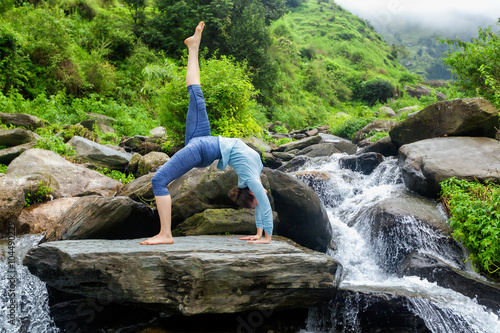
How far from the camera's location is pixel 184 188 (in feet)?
19.1

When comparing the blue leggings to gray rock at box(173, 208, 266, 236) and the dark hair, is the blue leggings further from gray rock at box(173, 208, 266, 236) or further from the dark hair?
gray rock at box(173, 208, 266, 236)

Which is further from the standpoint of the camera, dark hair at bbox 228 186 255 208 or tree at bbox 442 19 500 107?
tree at bbox 442 19 500 107

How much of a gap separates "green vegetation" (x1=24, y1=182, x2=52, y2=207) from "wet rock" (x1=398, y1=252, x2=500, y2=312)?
727cm

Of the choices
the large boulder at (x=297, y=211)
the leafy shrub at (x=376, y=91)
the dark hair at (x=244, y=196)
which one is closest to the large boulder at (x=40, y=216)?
the dark hair at (x=244, y=196)

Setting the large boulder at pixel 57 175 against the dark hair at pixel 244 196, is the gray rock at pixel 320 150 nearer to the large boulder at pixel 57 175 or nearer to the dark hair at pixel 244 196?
the large boulder at pixel 57 175

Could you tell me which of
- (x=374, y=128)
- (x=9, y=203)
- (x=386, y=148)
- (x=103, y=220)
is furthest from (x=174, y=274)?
(x=374, y=128)

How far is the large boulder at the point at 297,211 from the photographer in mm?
6500

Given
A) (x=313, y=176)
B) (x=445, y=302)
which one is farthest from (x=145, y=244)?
(x=313, y=176)

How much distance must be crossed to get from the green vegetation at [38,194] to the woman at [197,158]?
438 centimetres

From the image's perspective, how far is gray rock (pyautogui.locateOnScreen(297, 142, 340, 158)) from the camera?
1376 centimetres

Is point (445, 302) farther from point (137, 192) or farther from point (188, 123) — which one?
point (137, 192)

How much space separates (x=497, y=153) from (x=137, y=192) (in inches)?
309

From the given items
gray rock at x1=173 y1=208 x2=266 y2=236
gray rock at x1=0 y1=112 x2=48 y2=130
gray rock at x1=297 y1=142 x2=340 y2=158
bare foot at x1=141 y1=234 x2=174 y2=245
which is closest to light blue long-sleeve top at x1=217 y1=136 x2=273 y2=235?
bare foot at x1=141 y1=234 x2=174 y2=245

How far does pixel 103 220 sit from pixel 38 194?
3.21m
